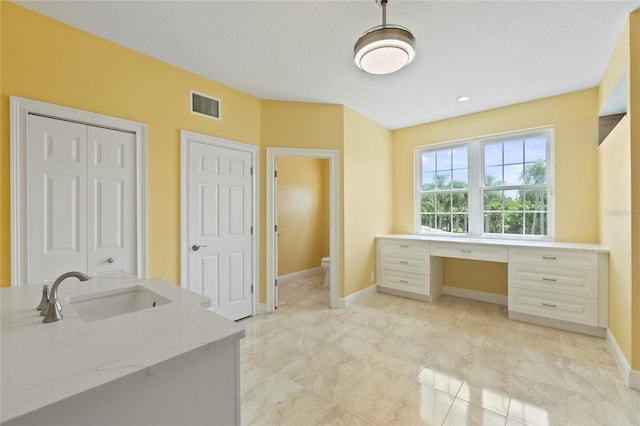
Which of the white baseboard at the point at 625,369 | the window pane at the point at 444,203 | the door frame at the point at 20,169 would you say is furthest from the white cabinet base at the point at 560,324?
the door frame at the point at 20,169

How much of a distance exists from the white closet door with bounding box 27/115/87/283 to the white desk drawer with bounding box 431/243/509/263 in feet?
12.1

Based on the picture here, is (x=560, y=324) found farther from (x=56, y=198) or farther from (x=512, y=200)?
(x=56, y=198)

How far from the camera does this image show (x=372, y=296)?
4051 mm

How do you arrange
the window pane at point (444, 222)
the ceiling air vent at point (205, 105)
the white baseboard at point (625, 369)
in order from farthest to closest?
the window pane at point (444, 222) → the ceiling air vent at point (205, 105) → the white baseboard at point (625, 369)

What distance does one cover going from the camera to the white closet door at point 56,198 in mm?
1920

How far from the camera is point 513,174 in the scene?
3.68 metres

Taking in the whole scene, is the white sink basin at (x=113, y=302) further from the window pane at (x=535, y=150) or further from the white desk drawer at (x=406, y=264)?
the window pane at (x=535, y=150)

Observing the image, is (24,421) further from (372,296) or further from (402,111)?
(402,111)

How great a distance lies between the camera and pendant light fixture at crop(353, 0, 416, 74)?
6.08ft

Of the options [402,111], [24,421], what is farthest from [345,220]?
[24,421]

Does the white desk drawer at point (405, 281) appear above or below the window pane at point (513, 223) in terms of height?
below

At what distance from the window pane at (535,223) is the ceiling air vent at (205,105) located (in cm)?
399

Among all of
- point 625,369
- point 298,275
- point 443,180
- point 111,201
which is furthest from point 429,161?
point 111,201

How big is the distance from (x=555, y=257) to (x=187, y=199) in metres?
3.79
